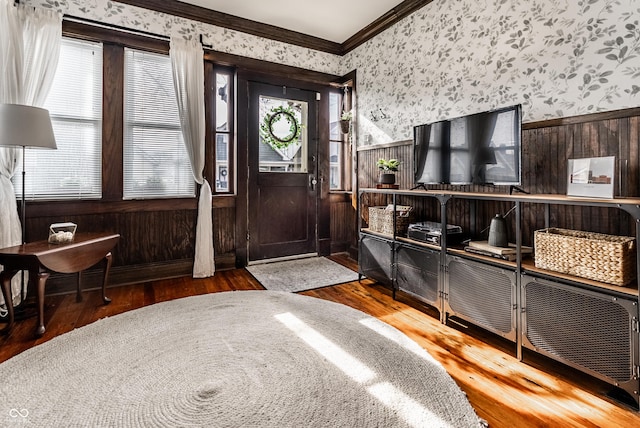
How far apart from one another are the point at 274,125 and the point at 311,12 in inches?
51.6

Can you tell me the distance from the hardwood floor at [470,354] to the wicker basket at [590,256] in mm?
561

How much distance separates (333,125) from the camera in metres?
4.59

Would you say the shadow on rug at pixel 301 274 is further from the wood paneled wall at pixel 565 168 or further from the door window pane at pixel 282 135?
the wood paneled wall at pixel 565 168

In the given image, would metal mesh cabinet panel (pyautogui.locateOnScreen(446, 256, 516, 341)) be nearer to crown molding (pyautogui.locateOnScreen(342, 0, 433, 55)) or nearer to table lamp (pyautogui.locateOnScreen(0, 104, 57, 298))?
crown molding (pyautogui.locateOnScreen(342, 0, 433, 55))

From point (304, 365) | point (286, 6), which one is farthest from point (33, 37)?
point (304, 365)

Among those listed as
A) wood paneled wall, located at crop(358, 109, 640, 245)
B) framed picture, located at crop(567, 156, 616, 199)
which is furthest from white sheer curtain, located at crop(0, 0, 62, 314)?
framed picture, located at crop(567, 156, 616, 199)

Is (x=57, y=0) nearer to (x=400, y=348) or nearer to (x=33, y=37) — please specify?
(x=33, y=37)

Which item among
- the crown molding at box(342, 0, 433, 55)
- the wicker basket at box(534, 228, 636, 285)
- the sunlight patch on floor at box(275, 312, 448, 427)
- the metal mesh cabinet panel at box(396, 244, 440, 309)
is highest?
the crown molding at box(342, 0, 433, 55)

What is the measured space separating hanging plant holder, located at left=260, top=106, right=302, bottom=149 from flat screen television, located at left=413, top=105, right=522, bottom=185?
71.5 inches

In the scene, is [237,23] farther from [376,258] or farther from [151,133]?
[376,258]

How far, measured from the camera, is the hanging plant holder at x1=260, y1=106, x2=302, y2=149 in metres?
4.12

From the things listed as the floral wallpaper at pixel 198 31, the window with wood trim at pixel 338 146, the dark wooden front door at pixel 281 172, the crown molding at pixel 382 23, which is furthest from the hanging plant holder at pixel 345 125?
the crown molding at pixel 382 23

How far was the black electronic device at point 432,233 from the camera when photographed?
96.5 inches

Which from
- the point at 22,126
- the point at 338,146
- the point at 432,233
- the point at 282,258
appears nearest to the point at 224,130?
the point at 338,146
